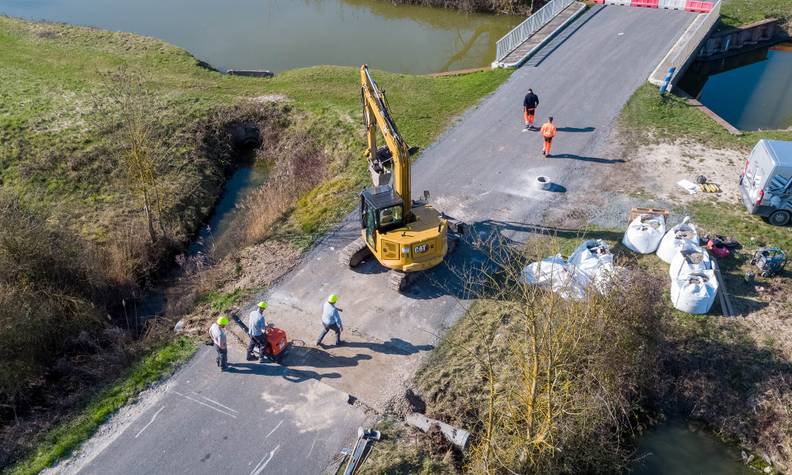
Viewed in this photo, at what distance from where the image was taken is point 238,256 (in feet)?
56.0

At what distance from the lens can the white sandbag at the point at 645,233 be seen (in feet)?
50.7

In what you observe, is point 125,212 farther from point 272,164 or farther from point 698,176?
point 698,176

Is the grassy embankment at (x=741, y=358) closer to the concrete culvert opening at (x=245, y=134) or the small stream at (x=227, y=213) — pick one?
the small stream at (x=227, y=213)

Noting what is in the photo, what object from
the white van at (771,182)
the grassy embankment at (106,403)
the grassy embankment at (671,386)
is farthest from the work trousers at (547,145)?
the grassy embankment at (106,403)

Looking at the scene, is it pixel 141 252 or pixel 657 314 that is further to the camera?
pixel 141 252

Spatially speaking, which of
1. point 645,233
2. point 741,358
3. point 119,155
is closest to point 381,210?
point 645,233

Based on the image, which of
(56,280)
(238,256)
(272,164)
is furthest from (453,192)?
(56,280)

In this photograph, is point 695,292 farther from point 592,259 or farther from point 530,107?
point 530,107

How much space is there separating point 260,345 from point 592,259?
26.4ft

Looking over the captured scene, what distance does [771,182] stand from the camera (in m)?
16.0

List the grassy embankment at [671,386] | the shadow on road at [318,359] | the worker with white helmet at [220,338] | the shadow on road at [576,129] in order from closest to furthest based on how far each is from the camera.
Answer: the grassy embankment at [671,386], the worker with white helmet at [220,338], the shadow on road at [318,359], the shadow on road at [576,129]

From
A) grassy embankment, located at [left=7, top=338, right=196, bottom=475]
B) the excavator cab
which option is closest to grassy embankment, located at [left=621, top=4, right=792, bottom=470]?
the excavator cab

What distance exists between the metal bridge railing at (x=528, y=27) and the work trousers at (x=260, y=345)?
61.2 ft

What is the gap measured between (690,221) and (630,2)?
1848cm
